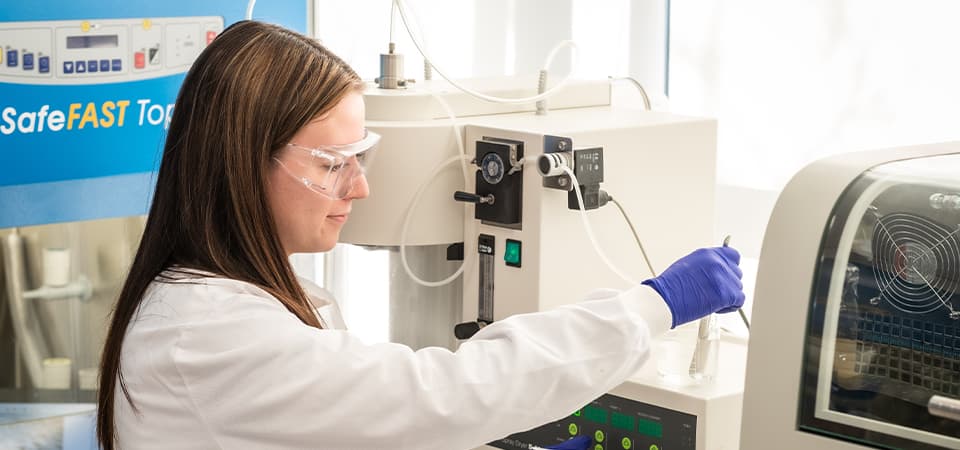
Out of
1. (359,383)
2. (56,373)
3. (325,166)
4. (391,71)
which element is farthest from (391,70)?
(56,373)

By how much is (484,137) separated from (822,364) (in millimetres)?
603

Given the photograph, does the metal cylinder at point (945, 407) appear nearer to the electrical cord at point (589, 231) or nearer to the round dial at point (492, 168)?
the electrical cord at point (589, 231)

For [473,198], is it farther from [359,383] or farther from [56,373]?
[56,373]

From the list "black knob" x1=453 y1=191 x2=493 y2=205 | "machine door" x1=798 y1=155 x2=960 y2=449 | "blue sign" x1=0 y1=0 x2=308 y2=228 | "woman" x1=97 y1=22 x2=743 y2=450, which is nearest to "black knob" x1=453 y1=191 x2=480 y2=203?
"black knob" x1=453 y1=191 x2=493 y2=205

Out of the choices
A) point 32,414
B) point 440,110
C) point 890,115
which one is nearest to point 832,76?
point 890,115

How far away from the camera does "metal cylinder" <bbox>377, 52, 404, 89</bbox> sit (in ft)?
5.66

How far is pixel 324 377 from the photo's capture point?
3.62ft

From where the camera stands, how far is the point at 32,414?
2420mm

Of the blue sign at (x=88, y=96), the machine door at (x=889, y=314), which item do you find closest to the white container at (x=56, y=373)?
the blue sign at (x=88, y=96)

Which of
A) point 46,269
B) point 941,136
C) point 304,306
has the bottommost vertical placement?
point 46,269

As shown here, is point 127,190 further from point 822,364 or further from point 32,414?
point 822,364

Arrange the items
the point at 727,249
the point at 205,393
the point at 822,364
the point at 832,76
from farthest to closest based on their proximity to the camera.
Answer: the point at 832,76, the point at 727,249, the point at 822,364, the point at 205,393

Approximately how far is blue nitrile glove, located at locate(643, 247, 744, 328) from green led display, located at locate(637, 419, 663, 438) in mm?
226

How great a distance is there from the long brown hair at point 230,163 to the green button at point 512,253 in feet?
1.42
